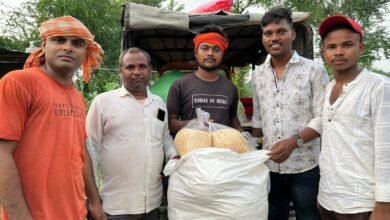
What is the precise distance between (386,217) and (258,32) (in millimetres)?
2582

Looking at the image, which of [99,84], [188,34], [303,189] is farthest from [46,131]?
[99,84]

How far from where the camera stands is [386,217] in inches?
69.6

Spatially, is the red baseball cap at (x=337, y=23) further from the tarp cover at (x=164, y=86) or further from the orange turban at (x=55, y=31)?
the tarp cover at (x=164, y=86)

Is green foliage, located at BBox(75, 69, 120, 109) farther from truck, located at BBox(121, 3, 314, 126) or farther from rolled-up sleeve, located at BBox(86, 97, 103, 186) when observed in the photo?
rolled-up sleeve, located at BBox(86, 97, 103, 186)

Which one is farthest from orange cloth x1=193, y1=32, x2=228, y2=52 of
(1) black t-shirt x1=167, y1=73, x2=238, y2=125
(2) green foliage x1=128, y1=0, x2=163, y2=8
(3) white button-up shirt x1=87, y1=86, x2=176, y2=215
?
(2) green foliage x1=128, y1=0, x2=163, y2=8

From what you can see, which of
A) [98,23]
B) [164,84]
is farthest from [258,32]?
[98,23]

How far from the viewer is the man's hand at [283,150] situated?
7.29ft

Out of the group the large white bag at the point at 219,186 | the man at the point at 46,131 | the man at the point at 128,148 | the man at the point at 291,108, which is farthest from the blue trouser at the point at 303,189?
the man at the point at 46,131

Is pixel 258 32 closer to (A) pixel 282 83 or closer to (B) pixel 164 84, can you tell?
(B) pixel 164 84

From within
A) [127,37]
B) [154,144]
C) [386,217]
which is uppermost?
[127,37]

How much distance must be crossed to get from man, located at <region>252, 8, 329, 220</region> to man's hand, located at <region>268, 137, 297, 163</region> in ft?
0.31

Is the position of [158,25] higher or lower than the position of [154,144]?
higher

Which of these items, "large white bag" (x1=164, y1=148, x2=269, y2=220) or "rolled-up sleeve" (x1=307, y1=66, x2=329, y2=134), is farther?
"rolled-up sleeve" (x1=307, y1=66, x2=329, y2=134)

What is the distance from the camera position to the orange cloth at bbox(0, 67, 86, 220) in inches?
61.0
